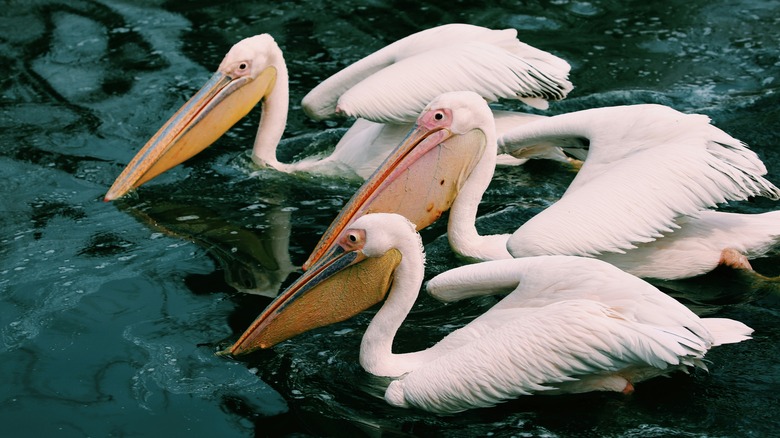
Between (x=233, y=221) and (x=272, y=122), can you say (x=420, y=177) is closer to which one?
(x=233, y=221)

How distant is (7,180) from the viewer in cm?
646

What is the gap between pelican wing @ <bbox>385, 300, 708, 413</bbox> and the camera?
376 cm

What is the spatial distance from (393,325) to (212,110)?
255cm

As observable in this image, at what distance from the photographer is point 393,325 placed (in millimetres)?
4258

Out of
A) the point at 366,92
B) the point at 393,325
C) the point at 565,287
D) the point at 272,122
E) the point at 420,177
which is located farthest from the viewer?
the point at 272,122

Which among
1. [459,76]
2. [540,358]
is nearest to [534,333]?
[540,358]

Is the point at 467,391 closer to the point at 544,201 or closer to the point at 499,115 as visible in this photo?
the point at 544,201

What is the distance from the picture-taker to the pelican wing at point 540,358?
3762 mm

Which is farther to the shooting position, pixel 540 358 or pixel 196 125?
pixel 196 125

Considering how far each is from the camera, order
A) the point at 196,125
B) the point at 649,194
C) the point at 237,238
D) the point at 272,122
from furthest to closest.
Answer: the point at 272,122, the point at 196,125, the point at 237,238, the point at 649,194

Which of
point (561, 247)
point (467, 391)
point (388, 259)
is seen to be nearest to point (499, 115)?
point (561, 247)

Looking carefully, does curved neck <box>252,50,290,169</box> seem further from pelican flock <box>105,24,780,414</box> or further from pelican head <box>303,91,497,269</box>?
pelican head <box>303,91,497,269</box>

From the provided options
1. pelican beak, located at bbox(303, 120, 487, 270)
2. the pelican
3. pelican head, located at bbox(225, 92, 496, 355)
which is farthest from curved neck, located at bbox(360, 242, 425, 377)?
the pelican

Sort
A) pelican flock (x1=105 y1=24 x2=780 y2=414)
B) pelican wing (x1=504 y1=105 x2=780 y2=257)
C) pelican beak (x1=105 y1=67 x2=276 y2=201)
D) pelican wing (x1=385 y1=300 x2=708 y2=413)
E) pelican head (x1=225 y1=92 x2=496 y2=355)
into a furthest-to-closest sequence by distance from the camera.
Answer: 1. pelican beak (x1=105 y1=67 x2=276 y2=201)
2. pelican head (x1=225 y1=92 x2=496 y2=355)
3. pelican wing (x1=504 y1=105 x2=780 y2=257)
4. pelican flock (x1=105 y1=24 x2=780 y2=414)
5. pelican wing (x1=385 y1=300 x2=708 y2=413)
